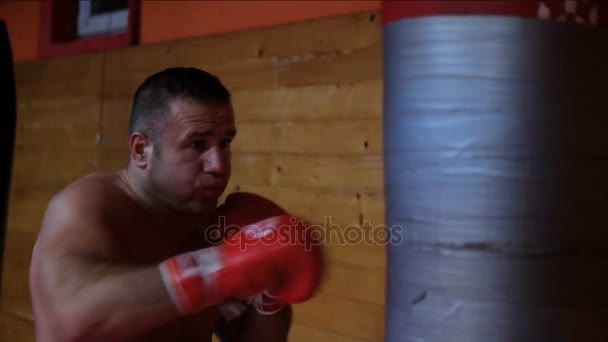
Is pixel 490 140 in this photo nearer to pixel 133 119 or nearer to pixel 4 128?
pixel 133 119

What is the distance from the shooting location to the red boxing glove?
33.6 inches

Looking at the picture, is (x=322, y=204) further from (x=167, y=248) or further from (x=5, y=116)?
(x=5, y=116)

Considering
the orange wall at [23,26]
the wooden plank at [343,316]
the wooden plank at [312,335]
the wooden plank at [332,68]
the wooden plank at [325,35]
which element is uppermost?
the orange wall at [23,26]

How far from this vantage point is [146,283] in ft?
2.77

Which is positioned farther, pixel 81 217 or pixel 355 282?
pixel 355 282

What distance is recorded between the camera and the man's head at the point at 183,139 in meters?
1.07

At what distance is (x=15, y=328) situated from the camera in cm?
253

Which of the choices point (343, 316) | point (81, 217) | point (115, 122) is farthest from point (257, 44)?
point (81, 217)

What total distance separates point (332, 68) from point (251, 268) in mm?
873

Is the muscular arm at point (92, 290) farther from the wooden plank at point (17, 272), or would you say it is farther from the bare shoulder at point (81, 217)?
the wooden plank at point (17, 272)

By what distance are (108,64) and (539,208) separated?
74.5 inches

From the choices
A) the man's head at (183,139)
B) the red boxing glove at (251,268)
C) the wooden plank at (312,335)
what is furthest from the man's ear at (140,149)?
the wooden plank at (312,335)

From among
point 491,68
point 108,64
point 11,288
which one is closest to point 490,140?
point 491,68

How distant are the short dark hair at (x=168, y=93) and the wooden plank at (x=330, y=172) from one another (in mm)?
546
